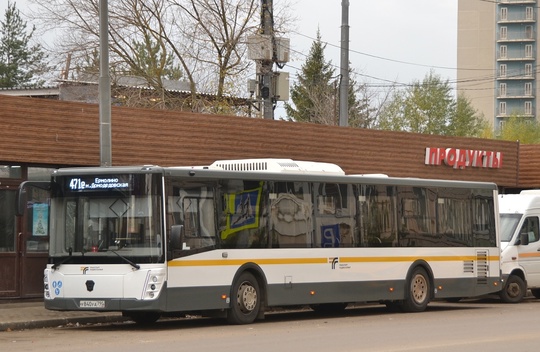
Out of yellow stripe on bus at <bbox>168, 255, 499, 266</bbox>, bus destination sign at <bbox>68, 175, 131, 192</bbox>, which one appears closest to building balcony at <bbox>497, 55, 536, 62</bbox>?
yellow stripe on bus at <bbox>168, 255, 499, 266</bbox>

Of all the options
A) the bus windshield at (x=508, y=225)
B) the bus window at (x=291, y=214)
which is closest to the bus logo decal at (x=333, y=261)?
the bus window at (x=291, y=214)

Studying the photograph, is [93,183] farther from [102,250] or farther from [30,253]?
[30,253]

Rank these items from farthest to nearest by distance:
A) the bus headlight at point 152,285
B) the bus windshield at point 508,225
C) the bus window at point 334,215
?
the bus windshield at point 508,225 → the bus window at point 334,215 → the bus headlight at point 152,285

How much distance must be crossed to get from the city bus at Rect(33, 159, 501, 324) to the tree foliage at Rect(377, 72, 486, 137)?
57232 millimetres

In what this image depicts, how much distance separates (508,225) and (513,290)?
5.37 ft

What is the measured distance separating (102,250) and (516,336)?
672cm

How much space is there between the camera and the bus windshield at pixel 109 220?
737 inches

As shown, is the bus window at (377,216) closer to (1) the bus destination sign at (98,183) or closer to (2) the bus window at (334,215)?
(2) the bus window at (334,215)

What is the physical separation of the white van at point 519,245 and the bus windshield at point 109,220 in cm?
1179

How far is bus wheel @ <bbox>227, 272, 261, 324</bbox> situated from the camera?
2000 centimetres

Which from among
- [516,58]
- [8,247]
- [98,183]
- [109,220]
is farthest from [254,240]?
[516,58]

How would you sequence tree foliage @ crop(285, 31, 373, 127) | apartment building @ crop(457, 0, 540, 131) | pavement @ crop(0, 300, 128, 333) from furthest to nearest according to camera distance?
apartment building @ crop(457, 0, 540, 131) < tree foliage @ crop(285, 31, 373, 127) < pavement @ crop(0, 300, 128, 333)

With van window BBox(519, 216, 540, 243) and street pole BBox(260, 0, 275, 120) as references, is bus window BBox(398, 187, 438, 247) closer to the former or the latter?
van window BBox(519, 216, 540, 243)

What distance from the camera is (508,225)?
1119 inches
